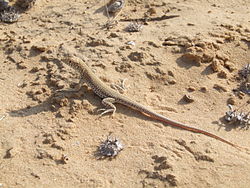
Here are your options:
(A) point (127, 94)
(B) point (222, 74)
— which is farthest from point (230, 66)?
(A) point (127, 94)

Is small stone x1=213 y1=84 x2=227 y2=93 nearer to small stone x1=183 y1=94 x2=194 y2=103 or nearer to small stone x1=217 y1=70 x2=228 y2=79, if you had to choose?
small stone x1=217 y1=70 x2=228 y2=79

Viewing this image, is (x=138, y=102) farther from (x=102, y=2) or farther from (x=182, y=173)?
(x=102, y=2)

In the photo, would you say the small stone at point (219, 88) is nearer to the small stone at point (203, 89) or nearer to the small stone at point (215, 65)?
the small stone at point (203, 89)

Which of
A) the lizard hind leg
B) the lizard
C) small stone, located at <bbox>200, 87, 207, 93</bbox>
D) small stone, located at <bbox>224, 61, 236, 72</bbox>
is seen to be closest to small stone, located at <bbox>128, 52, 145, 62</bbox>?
the lizard

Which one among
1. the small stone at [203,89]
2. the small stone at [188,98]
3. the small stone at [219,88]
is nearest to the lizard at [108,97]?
the small stone at [188,98]

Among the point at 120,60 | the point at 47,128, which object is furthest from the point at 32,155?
the point at 120,60

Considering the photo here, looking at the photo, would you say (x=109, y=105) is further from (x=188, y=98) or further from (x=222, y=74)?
(x=222, y=74)
